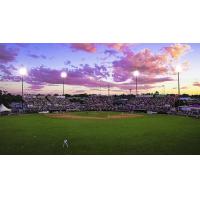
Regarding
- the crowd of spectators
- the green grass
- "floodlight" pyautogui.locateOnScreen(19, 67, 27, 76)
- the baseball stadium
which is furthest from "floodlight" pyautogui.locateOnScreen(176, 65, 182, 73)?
"floodlight" pyautogui.locateOnScreen(19, 67, 27, 76)

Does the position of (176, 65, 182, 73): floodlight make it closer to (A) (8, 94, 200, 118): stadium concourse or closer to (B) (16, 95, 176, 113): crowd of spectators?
(A) (8, 94, 200, 118): stadium concourse

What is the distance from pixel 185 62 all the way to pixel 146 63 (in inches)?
69.4

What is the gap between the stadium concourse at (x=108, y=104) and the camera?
68.4 feet

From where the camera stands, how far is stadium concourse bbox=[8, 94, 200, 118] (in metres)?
20.9

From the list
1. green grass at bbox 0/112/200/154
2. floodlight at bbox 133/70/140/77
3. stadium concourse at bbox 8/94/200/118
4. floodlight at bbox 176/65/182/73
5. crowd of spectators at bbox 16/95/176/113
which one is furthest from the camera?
crowd of spectators at bbox 16/95/176/113

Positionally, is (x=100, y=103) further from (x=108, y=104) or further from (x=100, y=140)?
(x=100, y=140)

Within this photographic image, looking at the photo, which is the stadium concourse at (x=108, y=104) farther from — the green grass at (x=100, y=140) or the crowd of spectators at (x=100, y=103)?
the green grass at (x=100, y=140)

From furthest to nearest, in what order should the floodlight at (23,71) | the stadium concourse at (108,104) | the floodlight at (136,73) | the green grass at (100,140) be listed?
the stadium concourse at (108,104)
the floodlight at (136,73)
the floodlight at (23,71)
the green grass at (100,140)

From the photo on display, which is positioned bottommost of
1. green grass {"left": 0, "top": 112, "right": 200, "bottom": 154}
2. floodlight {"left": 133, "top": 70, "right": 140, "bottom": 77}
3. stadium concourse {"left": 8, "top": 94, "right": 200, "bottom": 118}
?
green grass {"left": 0, "top": 112, "right": 200, "bottom": 154}

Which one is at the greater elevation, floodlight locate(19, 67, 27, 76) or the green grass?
floodlight locate(19, 67, 27, 76)

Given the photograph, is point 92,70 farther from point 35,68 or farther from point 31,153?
point 31,153

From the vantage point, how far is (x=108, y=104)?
24406 mm

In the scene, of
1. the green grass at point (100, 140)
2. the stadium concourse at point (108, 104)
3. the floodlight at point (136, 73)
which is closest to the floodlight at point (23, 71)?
the green grass at point (100, 140)
